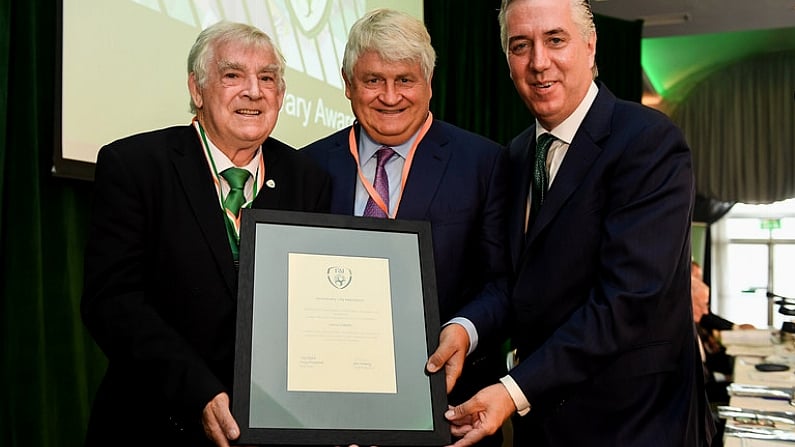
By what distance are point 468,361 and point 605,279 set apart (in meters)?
0.40

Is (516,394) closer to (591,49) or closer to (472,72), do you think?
(591,49)

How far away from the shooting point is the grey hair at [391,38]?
1.98 metres

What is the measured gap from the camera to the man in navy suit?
2014 millimetres

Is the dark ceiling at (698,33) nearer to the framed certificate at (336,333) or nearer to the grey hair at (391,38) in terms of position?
the grey hair at (391,38)

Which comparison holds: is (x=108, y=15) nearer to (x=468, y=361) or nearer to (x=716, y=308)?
(x=468, y=361)

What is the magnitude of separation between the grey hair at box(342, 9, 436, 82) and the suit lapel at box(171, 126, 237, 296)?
1.58ft

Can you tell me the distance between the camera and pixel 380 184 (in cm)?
210

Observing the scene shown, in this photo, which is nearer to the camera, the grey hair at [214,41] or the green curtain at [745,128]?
the grey hair at [214,41]

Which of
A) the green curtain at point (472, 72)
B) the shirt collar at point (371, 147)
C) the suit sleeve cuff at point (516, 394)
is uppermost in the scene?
the green curtain at point (472, 72)

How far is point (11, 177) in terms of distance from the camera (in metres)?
2.90

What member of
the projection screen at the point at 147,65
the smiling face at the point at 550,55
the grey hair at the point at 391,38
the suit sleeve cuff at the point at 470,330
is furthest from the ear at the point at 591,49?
the projection screen at the point at 147,65

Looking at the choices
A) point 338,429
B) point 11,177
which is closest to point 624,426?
point 338,429

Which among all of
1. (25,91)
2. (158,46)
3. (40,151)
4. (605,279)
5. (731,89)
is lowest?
(605,279)

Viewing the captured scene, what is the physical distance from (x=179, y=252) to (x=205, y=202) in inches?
4.8
